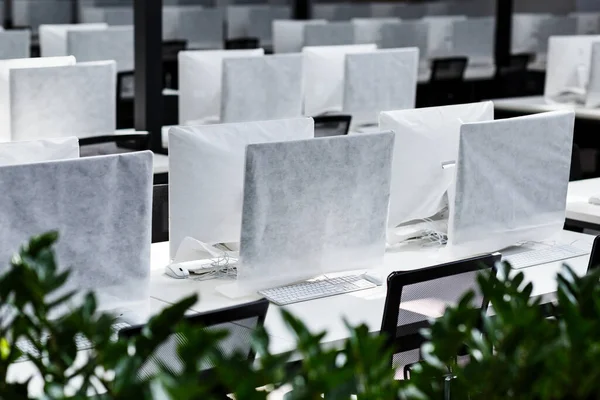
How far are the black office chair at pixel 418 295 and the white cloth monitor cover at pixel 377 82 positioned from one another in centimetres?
335

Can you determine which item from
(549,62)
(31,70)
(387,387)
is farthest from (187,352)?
(549,62)

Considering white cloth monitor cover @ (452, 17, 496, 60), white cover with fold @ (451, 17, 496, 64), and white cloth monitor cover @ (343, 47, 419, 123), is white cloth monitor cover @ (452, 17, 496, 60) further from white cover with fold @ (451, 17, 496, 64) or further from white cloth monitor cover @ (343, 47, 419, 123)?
white cloth monitor cover @ (343, 47, 419, 123)

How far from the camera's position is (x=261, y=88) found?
5.45 meters

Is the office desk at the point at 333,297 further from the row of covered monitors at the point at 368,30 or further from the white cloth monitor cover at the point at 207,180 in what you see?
the row of covered monitors at the point at 368,30

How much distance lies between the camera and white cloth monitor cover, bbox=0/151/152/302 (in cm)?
230

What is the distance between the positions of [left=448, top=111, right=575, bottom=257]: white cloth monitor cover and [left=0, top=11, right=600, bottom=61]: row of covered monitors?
213 inches

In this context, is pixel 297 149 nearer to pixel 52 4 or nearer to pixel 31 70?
pixel 31 70

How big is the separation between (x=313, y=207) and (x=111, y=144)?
1.63 meters

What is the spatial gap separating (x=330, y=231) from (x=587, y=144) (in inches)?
168

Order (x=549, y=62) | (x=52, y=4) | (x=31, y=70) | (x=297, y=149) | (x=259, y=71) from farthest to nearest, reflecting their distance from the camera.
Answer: (x=52, y=4), (x=549, y=62), (x=259, y=71), (x=31, y=70), (x=297, y=149)

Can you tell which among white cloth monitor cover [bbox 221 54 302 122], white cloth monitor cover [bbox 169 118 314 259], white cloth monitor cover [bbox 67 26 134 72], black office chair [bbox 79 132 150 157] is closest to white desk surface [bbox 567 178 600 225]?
white cloth monitor cover [bbox 169 118 314 259]

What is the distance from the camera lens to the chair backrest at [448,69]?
337 inches

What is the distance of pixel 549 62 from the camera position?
6.61 m

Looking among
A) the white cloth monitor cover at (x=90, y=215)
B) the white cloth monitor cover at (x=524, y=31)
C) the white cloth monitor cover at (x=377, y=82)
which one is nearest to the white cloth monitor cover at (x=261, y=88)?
the white cloth monitor cover at (x=377, y=82)
